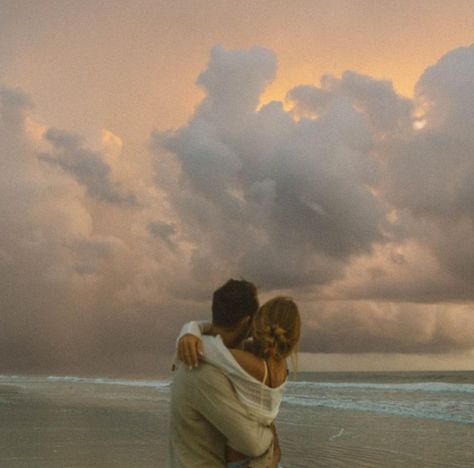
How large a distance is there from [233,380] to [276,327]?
0.85 ft

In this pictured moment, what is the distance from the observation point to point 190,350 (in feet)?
8.11

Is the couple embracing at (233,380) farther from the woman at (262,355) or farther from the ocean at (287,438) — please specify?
the ocean at (287,438)

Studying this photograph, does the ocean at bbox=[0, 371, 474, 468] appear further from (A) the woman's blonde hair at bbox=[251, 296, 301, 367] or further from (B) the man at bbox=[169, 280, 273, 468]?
(A) the woman's blonde hair at bbox=[251, 296, 301, 367]

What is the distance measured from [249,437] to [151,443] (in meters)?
9.06

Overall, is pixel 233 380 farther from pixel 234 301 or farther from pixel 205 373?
pixel 234 301

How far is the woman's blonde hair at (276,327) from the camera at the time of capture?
2510 mm

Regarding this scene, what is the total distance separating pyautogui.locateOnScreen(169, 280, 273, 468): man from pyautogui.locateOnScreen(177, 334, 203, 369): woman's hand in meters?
0.04

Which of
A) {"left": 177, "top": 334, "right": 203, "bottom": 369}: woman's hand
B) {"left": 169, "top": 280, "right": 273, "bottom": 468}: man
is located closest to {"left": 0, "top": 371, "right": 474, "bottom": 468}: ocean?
{"left": 169, "top": 280, "right": 273, "bottom": 468}: man

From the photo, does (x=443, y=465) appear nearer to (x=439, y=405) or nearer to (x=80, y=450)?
(x=80, y=450)

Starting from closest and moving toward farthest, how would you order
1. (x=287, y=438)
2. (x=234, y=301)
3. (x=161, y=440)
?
(x=234, y=301) → (x=161, y=440) → (x=287, y=438)

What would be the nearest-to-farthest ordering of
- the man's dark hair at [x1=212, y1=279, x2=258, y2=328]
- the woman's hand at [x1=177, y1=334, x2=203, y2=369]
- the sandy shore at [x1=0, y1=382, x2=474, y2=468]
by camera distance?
the woman's hand at [x1=177, y1=334, x2=203, y2=369] < the man's dark hair at [x1=212, y1=279, x2=258, y2=328] < the sandy shore at [x1=0, y1=382, x2=474, y2=468]

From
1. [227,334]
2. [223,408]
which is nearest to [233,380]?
[223,408]

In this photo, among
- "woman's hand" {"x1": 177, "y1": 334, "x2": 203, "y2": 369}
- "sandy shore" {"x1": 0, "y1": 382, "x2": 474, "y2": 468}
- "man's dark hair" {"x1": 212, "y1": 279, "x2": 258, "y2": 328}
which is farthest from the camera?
"sandy shore" {"x1": 0, "y1": 382, "x2": 474, "y2": 468}

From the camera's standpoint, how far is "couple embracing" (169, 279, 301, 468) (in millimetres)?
2484
